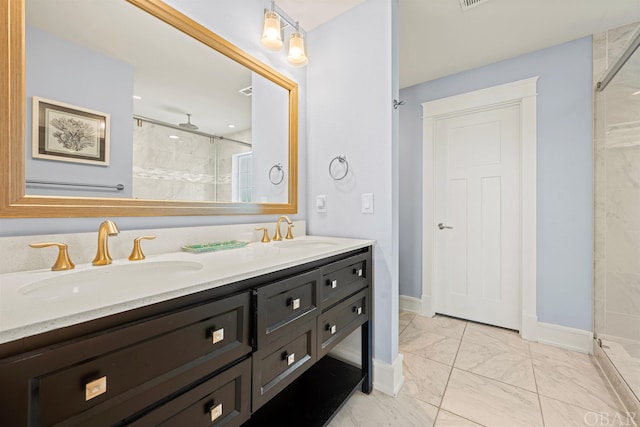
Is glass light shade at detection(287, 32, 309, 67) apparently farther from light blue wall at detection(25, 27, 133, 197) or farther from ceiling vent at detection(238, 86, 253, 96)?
light blue wall at detection(25, 27, 133, 197)

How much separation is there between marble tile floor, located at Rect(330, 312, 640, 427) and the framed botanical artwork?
5.41ft

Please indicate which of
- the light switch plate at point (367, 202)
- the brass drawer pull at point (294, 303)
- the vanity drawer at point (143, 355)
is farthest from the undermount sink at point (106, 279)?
the light switch plate at point (367, 202)

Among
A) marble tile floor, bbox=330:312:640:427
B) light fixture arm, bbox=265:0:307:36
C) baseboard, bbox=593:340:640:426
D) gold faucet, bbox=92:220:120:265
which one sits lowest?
marble tile floor, bbox=330:312:640:427

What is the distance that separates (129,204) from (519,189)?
279 centimetres

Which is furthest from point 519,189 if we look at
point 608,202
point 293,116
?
point 293,116

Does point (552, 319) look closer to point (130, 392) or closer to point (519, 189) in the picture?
point (519, 189)

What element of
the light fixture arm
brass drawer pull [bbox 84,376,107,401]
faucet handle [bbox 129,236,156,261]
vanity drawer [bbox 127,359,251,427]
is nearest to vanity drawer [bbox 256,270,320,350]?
vanity drawer [bbox 127,359,251,427]

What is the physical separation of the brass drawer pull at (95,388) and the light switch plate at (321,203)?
4.84ft

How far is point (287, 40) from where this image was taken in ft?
6.19

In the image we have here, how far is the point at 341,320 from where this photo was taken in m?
1.30

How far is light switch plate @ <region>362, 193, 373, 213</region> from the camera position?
1.65 meters

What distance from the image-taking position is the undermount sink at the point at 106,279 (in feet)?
2.28

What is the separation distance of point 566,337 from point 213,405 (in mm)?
2610

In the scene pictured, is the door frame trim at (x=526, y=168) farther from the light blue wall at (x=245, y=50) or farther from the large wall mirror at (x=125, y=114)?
the large wall mirror at (x=125, y=114)
